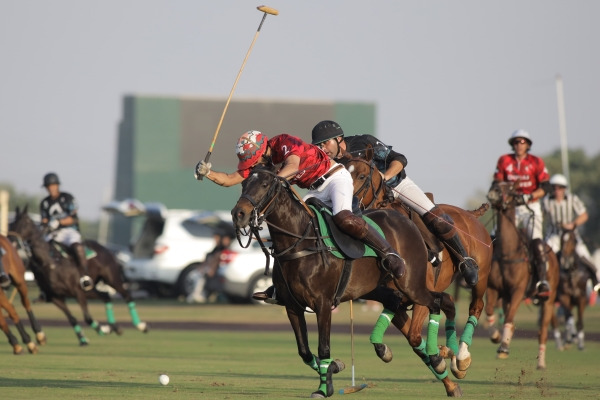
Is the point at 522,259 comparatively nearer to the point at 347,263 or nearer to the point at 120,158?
the point at 347,263

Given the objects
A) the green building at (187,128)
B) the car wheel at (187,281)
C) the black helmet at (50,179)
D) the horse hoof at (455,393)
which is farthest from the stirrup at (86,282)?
the green building at (187,128)

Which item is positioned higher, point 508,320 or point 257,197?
point 257,197

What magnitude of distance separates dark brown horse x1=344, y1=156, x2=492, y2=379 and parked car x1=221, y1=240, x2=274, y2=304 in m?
18.6

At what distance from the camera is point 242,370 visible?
1598 cm

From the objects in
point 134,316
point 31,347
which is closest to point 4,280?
point 31,347

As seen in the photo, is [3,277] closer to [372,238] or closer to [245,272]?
[372,238]

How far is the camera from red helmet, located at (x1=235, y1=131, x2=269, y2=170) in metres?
11.7

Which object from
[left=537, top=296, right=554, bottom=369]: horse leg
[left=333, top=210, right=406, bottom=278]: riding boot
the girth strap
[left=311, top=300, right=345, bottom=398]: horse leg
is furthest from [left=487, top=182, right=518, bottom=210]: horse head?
[left=311, top=300, right=345, bottom=398]: horse leg

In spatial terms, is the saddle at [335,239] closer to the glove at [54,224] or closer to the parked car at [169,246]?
the glove at [54,224]

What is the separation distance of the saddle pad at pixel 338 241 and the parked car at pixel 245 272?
21172mm

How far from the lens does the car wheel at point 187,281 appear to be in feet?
121

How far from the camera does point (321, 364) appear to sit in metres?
11.7

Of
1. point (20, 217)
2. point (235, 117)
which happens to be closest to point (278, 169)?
point (20, 217)

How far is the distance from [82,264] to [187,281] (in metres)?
13.6
